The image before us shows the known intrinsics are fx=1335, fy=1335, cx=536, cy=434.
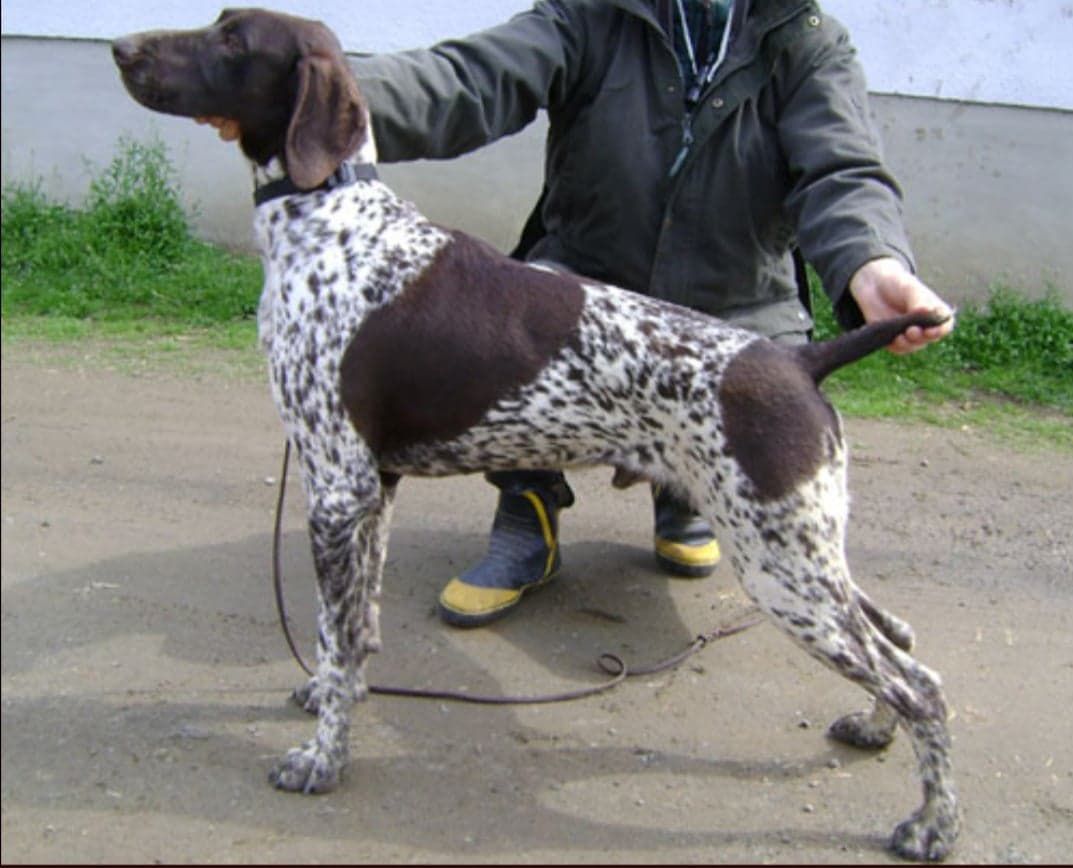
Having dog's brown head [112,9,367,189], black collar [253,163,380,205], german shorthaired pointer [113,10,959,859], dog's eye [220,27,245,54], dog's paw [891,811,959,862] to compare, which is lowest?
dog's paw [891,811,959,862]

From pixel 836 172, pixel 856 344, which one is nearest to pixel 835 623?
pixel 856 344

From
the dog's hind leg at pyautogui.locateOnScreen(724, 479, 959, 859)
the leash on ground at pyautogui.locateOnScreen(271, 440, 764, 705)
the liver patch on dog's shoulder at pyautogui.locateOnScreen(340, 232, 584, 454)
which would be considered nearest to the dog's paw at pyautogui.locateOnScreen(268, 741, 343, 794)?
the leash on ground at pyautogui.locateOnScreen(271, 440, 764, 705)

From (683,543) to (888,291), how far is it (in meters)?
1.48

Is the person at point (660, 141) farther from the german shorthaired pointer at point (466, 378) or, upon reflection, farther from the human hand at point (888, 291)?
the german shorthaired pointer at point (466, 378)

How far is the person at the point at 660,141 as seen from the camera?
3855mm

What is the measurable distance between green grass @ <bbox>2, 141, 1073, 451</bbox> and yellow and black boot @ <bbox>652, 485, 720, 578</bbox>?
1759mm

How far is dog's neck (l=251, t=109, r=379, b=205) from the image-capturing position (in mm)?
3377

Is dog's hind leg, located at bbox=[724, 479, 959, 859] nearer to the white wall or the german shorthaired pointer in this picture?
the german shorthaired pointer

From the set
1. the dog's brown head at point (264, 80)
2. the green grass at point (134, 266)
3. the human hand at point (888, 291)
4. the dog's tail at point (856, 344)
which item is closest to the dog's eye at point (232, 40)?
the dog's brown head at point (264, 80)

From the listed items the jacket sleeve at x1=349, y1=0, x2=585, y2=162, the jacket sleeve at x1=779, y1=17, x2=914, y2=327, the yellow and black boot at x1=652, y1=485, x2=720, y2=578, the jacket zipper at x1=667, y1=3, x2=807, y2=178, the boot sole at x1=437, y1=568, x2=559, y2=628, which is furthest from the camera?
the yellow and black boot at x1=652, y1=485, x2=720, y2=578

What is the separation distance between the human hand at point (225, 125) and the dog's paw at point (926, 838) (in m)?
2.40

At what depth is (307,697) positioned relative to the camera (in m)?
3.73

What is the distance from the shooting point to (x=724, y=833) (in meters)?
3.29

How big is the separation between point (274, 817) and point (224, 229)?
481cm
